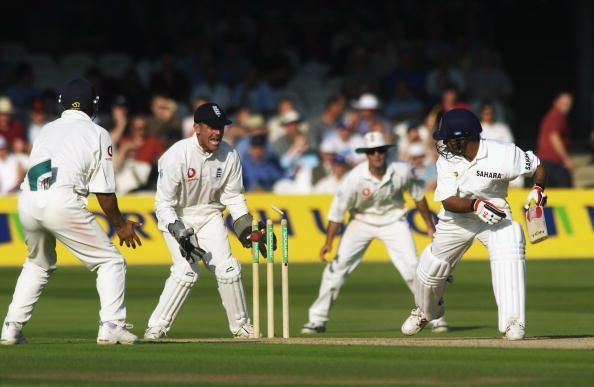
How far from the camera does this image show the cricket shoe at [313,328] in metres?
14.5

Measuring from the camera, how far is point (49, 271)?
11.3 m

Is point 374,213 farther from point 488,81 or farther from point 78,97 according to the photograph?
point 488,81

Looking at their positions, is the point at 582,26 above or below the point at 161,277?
above

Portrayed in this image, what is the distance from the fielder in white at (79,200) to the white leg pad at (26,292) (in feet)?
0.11

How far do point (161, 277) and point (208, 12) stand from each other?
8.96 meters

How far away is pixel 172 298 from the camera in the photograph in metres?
12.8

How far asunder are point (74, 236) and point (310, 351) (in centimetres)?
188

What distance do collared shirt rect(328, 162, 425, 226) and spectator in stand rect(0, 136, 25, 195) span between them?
7.89 metres

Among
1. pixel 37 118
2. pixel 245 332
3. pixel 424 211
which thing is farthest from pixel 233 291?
pixel 37 118

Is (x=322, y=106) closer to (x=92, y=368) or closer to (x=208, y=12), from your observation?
(x=208, y=12)

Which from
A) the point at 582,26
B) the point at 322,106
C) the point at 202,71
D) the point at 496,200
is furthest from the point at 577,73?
the point at 496,200

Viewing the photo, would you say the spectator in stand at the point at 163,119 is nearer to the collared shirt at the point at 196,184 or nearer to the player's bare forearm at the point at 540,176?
the collared shirt at the point at 196,184

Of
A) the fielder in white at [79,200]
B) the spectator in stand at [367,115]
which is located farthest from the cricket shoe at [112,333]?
the spectator in stand at [367,115]

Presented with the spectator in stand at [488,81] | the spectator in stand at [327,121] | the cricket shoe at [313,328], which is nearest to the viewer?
the cricket shoe at [313,328]
